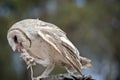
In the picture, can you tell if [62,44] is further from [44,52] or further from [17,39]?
[17,39]

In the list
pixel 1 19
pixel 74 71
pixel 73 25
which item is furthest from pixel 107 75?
pixel 74 71

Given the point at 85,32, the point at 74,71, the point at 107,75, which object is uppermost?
the point at 85,32

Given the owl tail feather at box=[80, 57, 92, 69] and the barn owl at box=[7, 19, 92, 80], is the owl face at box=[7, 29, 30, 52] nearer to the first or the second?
the barn owl at box=[7, 19, 92, 80]

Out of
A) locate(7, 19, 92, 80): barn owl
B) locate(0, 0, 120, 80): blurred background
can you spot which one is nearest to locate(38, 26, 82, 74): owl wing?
locate(7, 19, 92, 80): barn owl

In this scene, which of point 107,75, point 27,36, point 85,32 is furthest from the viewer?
point 85,32

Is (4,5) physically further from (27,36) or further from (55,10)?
(27,36)

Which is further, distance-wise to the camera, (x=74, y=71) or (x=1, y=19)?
(x=1, y=19)

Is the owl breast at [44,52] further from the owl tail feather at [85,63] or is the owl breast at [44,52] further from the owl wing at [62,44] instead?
the owl tail feather at [85,63]

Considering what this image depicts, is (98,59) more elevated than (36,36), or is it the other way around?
(98,59)
